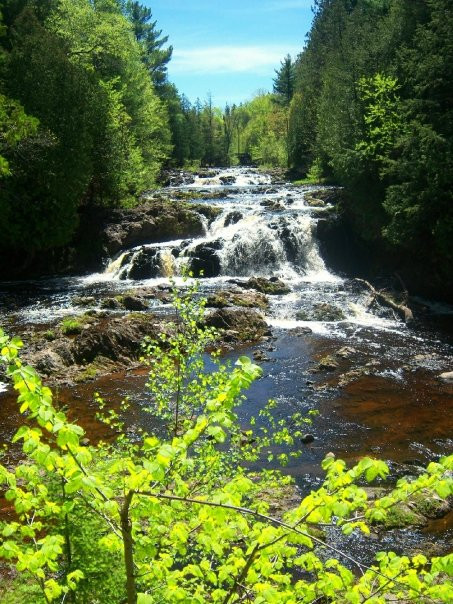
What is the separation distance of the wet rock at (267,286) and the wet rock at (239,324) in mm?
4741

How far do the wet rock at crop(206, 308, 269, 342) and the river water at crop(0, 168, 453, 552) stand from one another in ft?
2.45

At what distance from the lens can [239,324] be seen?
21.8 m

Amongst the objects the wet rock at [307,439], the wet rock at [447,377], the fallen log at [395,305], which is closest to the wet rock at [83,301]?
the fallen log at [395,305]

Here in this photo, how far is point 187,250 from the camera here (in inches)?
1238

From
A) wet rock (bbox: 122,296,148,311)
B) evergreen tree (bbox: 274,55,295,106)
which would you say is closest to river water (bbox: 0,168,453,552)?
wet rock (bbox: 122,296,148,311)

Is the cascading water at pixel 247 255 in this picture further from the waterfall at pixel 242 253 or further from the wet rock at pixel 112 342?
the wet rock at pixel 112 342

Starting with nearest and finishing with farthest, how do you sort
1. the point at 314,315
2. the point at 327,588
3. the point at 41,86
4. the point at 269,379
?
the point at 327,588 < the point at 269,379 < the point at 314,315 < the point at 41,86

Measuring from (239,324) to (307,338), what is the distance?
2.86 meters

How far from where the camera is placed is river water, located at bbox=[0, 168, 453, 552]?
13.9m

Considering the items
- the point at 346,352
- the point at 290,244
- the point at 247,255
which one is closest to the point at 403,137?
the point at 290,244

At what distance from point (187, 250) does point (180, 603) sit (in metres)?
28.3

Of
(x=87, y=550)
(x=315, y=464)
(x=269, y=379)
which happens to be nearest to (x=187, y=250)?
(x=269, y=379)

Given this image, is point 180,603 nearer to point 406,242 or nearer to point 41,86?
point 406,242

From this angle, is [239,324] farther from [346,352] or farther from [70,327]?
[70,327]
